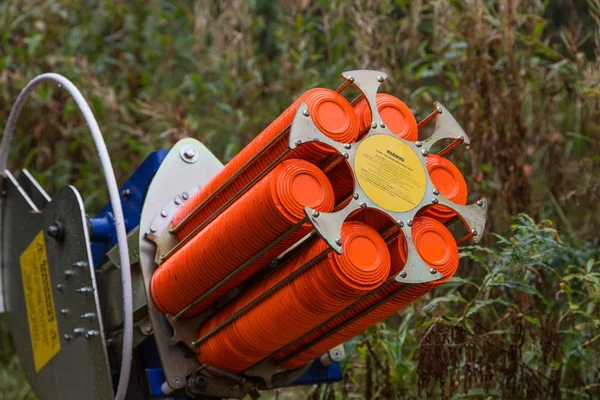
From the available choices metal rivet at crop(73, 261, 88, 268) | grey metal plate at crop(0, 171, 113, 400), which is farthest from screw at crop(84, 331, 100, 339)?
metal rivet at crop(73, 261, 88, 268)

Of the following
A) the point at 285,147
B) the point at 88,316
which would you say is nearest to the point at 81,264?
the point at 88,316

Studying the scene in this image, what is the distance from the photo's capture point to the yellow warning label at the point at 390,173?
6.57ft

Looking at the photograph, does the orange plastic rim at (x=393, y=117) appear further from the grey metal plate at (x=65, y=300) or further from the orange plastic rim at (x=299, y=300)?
the grey metal plate at (x=65, y=300)

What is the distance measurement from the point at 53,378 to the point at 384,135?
4.44 ft

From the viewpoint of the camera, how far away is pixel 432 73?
12.8ft

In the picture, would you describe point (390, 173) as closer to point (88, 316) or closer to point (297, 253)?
point (297, 253)

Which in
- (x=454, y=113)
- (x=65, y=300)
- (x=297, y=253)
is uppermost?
(x=454, y=113)

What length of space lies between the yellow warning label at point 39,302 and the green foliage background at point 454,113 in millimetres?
948

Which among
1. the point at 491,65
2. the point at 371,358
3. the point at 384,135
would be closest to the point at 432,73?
the point at 491,65

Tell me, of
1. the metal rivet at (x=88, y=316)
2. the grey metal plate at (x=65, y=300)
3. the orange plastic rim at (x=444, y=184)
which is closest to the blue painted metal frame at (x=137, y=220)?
the grey metal plate at (x=65, y=300)

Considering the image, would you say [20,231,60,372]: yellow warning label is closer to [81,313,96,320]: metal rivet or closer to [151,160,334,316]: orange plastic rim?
[81,313,96,320]: metal rivet

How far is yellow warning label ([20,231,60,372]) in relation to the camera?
2.68 meters

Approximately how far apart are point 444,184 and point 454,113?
171 centimetres

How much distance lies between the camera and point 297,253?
7.18ft
